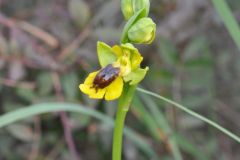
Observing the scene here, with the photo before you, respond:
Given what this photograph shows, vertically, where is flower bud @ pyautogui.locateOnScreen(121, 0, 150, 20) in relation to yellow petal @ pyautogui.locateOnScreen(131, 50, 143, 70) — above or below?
above

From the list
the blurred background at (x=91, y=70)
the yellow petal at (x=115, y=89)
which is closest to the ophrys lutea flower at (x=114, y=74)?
the yellow petal at (x=115, y=89)

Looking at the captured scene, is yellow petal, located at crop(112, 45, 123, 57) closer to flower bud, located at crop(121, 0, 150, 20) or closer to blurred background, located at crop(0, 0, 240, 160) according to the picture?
flower bud, located at crop(121, 0, 150, 20)

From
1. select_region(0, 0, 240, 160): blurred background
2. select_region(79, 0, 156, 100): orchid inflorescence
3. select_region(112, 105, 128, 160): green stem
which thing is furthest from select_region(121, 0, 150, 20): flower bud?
select_region(0, 0, 240, 160): blurred background

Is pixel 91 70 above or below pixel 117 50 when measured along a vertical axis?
above

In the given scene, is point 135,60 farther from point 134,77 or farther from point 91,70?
point 91,70

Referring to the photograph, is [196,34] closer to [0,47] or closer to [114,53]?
[0,47]

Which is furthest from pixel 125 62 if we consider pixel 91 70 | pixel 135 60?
pixel 91 70
